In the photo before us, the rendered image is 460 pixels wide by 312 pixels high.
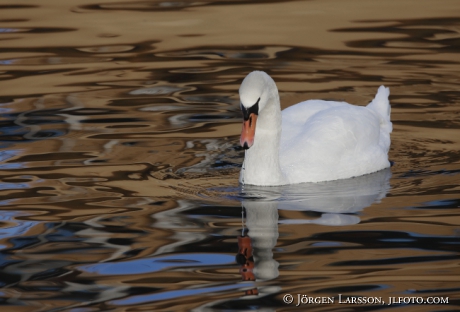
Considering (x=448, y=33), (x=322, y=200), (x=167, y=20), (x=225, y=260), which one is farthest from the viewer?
(x=167, y=20)

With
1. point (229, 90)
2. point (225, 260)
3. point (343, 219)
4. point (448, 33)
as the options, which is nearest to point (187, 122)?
point (229, 90)

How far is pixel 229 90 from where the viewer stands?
1355 centimetres

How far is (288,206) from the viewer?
8844mm

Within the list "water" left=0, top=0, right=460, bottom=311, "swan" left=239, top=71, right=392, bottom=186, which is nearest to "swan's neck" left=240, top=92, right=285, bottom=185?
"swan" left=239, top=71, right=392, bottom=186

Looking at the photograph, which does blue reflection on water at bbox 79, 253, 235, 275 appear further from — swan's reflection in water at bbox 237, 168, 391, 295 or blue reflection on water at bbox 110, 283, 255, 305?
blue reflection on water at bbox 110, 283, 255, 305

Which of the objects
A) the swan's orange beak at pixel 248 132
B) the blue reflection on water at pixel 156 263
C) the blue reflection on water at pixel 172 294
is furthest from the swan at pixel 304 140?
the blue reflection on water at pixel 172 294

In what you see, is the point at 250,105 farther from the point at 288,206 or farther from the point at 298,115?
the point at 298,115

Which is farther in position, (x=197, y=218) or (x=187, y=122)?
(x=187, y=122)

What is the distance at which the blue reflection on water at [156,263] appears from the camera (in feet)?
23.8

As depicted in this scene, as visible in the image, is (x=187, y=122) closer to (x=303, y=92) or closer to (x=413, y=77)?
(x=303, y=92)

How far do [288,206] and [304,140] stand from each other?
51.9 inches

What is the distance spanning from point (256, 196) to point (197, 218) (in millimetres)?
912

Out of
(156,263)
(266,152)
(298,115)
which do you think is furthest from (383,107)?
(156,263)

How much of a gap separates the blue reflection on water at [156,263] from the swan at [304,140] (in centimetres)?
141
